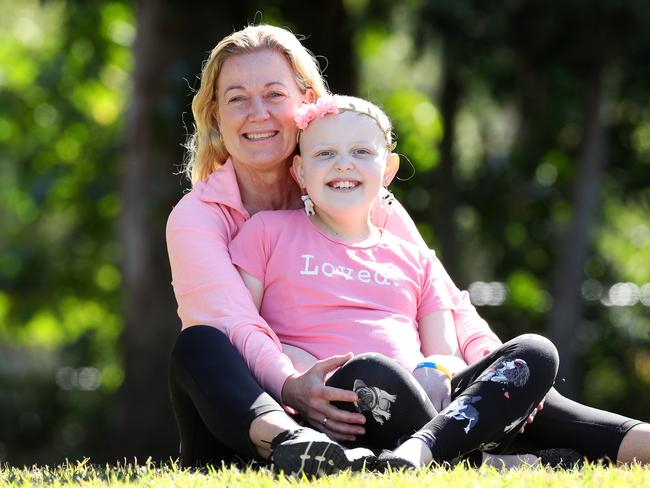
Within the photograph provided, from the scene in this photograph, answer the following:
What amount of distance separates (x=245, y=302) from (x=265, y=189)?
0.67 m

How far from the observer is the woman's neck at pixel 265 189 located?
4180 millimetres

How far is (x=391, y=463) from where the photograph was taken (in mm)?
3152

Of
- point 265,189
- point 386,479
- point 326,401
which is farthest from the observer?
point 265,189

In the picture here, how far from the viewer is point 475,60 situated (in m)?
10.0

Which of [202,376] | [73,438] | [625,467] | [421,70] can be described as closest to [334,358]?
[202,376]

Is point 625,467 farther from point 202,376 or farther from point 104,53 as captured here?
point 104,53

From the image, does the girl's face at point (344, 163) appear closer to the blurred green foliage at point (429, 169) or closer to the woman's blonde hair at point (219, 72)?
the woman's blonde hair at point (219, 72)

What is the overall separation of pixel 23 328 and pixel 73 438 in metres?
2.45

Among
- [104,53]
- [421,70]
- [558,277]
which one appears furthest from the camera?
[421,70]

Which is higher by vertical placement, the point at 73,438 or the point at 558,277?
the point at 558,277

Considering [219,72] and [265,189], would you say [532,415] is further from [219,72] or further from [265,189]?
[219,72]

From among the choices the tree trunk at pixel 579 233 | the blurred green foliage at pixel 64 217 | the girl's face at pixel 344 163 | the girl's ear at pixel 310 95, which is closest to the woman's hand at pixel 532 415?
the girl's face at pixel 344 163

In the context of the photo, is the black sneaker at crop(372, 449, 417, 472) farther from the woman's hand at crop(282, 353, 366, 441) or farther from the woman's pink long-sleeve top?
the woman's pink long-sleeve top

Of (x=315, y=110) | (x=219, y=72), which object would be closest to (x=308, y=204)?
(x=315, y=110)
